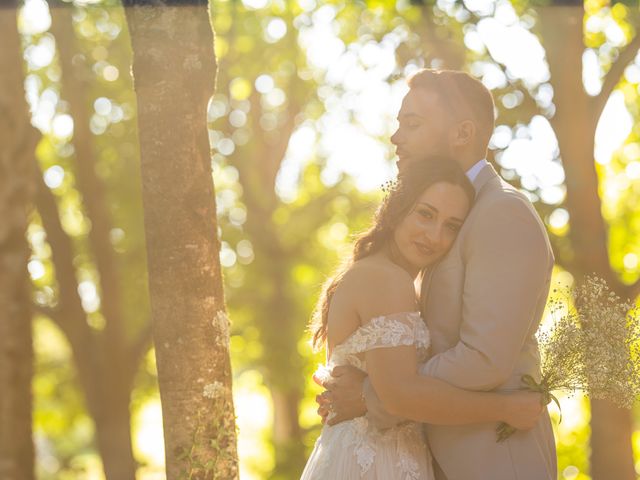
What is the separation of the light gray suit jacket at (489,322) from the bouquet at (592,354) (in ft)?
0.26

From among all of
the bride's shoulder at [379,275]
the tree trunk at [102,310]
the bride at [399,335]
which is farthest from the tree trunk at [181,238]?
the tree trunk at [102,310]

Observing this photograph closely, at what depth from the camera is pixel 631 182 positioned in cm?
1950

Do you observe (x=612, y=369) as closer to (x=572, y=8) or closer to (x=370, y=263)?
(x=370, y=263)

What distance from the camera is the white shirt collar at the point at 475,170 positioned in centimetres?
411

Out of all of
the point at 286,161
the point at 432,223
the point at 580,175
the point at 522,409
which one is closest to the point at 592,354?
the point at 522,409

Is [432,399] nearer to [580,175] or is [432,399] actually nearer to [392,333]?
[392,333]

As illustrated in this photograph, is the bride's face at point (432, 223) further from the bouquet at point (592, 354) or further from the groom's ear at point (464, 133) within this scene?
the bouquet at point (592, 354)

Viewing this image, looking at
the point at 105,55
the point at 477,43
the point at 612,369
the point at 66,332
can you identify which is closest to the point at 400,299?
the point at 612,369

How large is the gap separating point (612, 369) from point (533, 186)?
7.28 metres

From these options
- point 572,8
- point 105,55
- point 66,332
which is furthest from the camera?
point 105,55

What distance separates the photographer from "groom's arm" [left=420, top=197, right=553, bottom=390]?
144 inches

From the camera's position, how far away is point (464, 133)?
13.9 ft

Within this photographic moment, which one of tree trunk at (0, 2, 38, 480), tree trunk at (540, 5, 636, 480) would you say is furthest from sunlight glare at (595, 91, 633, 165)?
tree trunk at (0, 2, 38, 480)

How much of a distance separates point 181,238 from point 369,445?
128 centimetres
